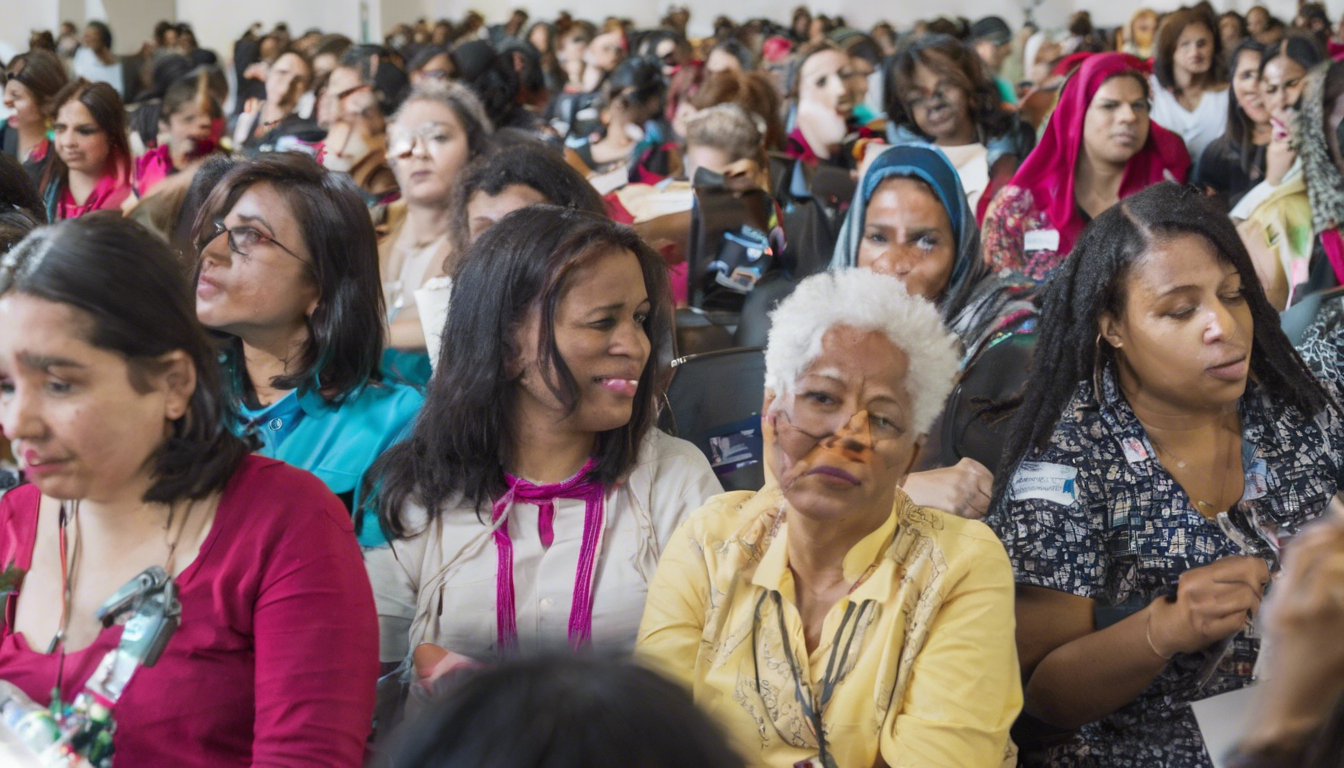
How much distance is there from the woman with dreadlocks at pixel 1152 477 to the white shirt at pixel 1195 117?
452cm

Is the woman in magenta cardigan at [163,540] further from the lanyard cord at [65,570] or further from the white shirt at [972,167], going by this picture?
the white shirt at [972,167]

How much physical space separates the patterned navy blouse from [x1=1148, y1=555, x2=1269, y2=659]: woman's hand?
0.36 feet

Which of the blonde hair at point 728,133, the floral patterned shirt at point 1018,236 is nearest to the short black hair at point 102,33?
the blonde hair at point 728,133

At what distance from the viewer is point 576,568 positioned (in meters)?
2.01

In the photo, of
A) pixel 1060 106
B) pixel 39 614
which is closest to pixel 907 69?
pixel 1060 106

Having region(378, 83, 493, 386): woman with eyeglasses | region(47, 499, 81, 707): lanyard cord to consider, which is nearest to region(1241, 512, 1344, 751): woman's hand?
region(47, 499, 81, 707): lanyard cord

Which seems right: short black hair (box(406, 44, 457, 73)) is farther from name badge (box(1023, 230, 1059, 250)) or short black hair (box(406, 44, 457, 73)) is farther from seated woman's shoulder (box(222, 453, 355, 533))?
seated woman's shoulder (box(222, 453, 355, 533))

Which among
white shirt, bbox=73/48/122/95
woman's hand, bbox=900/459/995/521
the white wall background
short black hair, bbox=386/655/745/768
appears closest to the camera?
short black hair, bbox=386/655/745/768

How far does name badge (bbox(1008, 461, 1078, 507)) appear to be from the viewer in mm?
1940

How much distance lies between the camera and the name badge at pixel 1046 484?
1.94 m

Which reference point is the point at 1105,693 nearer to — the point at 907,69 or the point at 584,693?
the point at 584,693

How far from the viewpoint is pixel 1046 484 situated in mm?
1956

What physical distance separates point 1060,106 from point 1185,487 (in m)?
2.74

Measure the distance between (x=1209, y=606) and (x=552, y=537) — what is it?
0.93m
